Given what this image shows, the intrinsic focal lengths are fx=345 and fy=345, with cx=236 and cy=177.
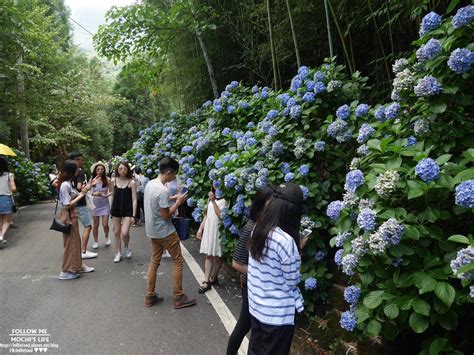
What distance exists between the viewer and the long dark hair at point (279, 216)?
2.15 metres

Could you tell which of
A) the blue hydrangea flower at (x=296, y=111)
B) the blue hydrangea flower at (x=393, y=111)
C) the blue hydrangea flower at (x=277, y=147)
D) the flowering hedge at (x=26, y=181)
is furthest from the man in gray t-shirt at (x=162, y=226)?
the flowering hedge at (x=26, y=181)

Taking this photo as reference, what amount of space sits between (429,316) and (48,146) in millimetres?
28963

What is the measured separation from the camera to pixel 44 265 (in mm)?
5918

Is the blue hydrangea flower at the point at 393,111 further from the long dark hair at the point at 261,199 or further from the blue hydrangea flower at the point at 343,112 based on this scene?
the long dark hair at the point at 261,199

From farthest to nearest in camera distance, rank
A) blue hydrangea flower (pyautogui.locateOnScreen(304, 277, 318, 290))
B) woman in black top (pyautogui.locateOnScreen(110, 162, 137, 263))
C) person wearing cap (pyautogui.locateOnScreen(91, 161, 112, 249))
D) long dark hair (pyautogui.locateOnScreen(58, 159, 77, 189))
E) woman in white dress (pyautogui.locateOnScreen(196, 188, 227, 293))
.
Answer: person wearing cap (pyautogui.locateOnScreen(91, 161, 112, 249)), woman in black top (pyautogui.locateOnScreen(110, 162, 137, 263)), long dark hair (pyautogui.locateOnScreen(58, 159, 77, 189)), woman in white dress (pyautogui.locateOnScreen(196, 188, 227, 293)), blue hydrangea flower (pyautogui.locateOnScreen(304, 277, 318, 290))

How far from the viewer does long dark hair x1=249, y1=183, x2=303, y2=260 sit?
7.06 ft

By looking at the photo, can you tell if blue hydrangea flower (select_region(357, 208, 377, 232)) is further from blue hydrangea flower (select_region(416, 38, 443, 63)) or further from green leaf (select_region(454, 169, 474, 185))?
blue hydrangea flower (select_region(416, 38, 443, 63))

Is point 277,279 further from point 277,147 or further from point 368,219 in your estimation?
point 277,147

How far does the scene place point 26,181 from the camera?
13633 millimetres

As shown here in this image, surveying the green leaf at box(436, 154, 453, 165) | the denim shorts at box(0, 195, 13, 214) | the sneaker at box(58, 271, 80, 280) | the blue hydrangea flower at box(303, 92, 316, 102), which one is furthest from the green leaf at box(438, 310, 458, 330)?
the denim shorts at box(0, 195, 13, 214)

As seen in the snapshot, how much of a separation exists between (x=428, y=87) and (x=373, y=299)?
1.29 meters

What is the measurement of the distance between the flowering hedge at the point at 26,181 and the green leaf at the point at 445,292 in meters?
13.8

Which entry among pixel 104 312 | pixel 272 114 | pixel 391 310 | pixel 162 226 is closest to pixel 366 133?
pixel 391 310

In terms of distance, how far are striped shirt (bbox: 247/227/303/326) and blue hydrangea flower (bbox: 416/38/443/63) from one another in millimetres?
1383
